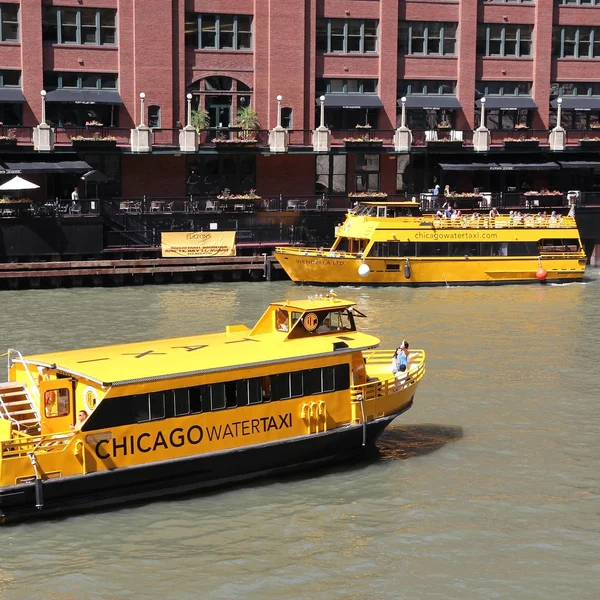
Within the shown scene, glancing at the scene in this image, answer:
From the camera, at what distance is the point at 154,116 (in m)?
64.8

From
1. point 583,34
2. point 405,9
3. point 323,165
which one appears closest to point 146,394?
point 323,165

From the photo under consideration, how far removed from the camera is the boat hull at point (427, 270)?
180 ft

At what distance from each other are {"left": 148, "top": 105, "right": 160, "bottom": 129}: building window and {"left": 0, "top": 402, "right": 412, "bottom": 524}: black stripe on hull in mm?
41228

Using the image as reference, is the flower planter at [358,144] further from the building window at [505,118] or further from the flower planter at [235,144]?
the building window at [505,118]

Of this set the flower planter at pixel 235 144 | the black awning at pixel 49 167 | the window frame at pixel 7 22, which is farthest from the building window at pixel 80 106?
the flower planter at pixel 235 144

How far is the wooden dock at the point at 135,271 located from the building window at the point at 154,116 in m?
10.8

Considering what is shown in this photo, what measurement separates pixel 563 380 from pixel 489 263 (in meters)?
22.7

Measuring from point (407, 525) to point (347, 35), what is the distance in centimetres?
4943

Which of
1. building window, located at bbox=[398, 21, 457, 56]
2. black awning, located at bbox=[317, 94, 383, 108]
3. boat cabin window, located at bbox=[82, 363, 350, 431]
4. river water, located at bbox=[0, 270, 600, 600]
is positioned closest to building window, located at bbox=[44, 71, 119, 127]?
black awning, located at bbox=[317, 94, 383, 108]

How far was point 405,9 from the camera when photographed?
6956 centimetres

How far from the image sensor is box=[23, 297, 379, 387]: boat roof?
2338 cm

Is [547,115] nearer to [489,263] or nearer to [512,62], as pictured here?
[512,62]

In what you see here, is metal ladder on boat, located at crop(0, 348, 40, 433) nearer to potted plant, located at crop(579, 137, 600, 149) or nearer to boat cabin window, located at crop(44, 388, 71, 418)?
boat cabin window, located at crop(44, 388, 71, 418)

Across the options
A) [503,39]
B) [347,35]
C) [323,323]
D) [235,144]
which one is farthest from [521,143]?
[323,323]
